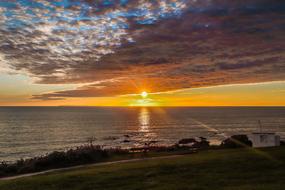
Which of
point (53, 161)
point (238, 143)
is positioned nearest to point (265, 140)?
point (238, 143)

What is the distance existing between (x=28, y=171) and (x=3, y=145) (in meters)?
44.5

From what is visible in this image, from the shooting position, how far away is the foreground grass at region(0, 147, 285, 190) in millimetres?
15969

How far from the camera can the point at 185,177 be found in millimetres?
18172

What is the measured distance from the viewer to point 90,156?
30.7 metres

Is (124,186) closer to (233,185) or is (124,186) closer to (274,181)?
(233,185)

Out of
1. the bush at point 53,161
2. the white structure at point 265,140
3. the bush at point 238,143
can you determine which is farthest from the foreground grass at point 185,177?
the bush at point 238,143

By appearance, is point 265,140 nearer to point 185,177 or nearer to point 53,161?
point 185,177

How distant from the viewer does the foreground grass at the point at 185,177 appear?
15969 mm

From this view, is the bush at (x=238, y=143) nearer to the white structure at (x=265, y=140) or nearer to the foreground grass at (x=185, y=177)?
the white structure at (x=265, y=140)

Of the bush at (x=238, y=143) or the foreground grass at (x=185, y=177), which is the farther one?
the bush at (x=238, y=143)

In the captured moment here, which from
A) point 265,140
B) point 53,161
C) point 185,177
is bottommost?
point 53,161

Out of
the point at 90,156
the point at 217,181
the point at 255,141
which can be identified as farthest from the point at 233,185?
the point at 255,141

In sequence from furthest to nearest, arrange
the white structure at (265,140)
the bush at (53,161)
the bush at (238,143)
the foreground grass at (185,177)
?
the bush at (238,143) < the white structure at (265,140) < the bush at (53,161) < the foreground grass at (185,177)

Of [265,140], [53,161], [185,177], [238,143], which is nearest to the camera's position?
[185,177]
